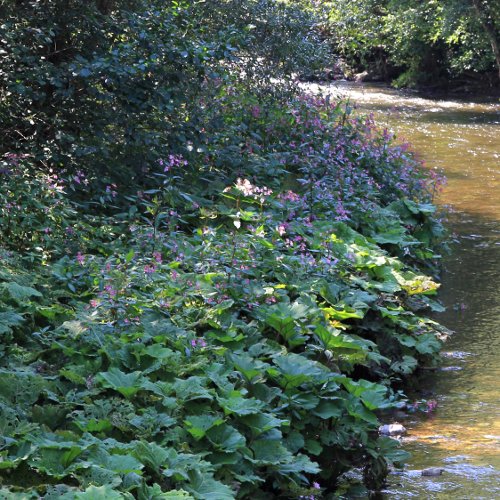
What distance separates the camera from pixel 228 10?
986cm

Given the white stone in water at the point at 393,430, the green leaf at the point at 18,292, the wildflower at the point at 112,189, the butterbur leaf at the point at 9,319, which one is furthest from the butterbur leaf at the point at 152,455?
the wildflower at the point at 112,189

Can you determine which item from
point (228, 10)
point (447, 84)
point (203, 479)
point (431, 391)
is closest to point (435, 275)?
point (431, 391)

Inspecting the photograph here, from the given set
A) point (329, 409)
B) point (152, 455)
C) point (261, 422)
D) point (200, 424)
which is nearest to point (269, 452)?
point (261, 422)

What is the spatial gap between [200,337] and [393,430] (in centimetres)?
152

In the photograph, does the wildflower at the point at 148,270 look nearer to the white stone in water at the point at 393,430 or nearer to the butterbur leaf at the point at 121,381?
the butterbur leaf at the point at 121,381

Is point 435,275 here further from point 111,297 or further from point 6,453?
point 6,453

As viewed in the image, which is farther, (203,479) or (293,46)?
(293,46)

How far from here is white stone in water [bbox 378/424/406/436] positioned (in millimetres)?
5562

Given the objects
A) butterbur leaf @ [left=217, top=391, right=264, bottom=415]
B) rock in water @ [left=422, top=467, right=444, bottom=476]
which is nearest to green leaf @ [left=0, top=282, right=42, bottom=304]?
butterbur leaf @ [left=217, top=391, right=264, bottom=415]

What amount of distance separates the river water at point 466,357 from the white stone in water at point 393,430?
66 millimetres

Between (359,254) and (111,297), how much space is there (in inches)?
108

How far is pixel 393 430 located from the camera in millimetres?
5586

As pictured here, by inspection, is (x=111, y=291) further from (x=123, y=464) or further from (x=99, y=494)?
(x=99, y=494)

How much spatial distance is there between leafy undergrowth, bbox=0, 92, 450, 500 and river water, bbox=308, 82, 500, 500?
25 cm
